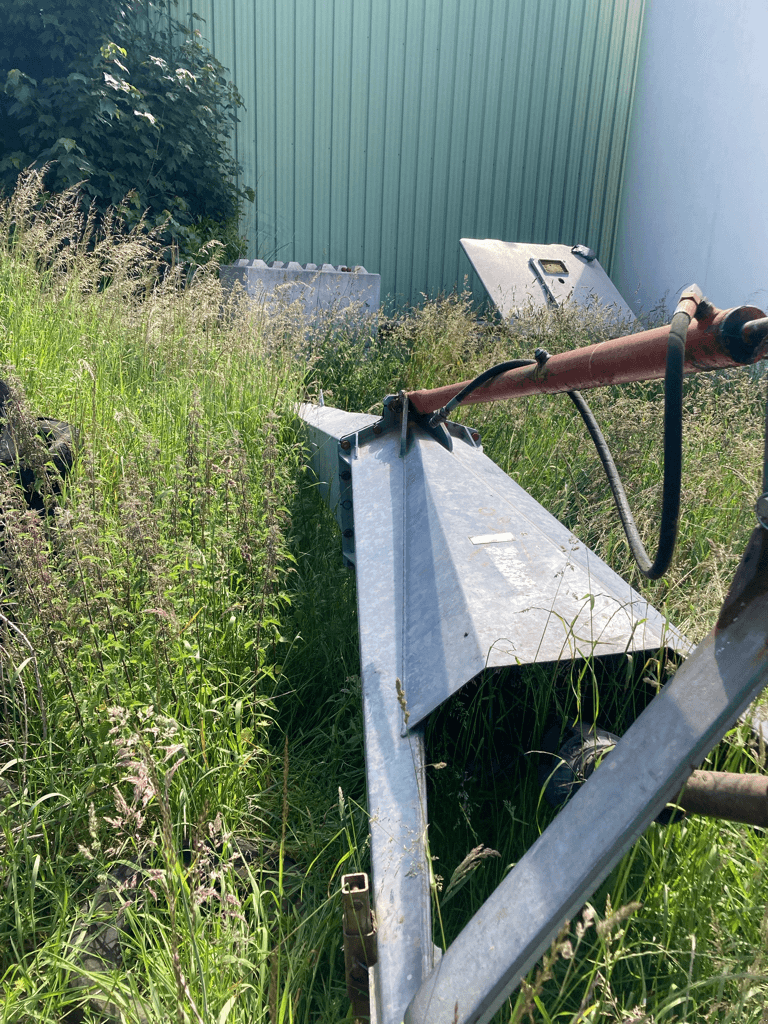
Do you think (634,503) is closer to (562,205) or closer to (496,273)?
(496,273)

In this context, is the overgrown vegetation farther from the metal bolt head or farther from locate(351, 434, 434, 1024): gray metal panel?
the metal bolt head

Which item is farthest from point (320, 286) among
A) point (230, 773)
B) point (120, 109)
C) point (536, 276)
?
point (230, 773)

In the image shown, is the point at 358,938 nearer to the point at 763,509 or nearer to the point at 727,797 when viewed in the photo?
the point at 727,797

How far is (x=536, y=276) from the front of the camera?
720 centimetres

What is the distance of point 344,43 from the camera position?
27.0 ft

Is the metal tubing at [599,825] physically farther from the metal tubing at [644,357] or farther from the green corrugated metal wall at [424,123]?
the green corrugated metal wall at [424,123]

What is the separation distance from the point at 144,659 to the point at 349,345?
3.99 metres

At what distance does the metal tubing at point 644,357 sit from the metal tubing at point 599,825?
380 mm

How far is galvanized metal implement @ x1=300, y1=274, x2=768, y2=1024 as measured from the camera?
3.00 ft

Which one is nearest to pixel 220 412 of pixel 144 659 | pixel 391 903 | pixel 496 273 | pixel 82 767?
pixel 144 659

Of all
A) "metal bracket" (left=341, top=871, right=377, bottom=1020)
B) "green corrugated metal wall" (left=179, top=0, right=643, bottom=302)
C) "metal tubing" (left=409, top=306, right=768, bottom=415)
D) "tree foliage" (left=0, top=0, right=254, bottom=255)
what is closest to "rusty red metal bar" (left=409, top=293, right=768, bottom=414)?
"metal tubing" (left=409, top=306, right=768, bottom=415)

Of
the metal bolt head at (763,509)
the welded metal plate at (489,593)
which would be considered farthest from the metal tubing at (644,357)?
the welded metal plate at (489,593)

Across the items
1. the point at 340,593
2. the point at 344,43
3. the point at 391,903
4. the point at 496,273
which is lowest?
the point at 340,593

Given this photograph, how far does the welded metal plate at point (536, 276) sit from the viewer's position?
680 centimetres
